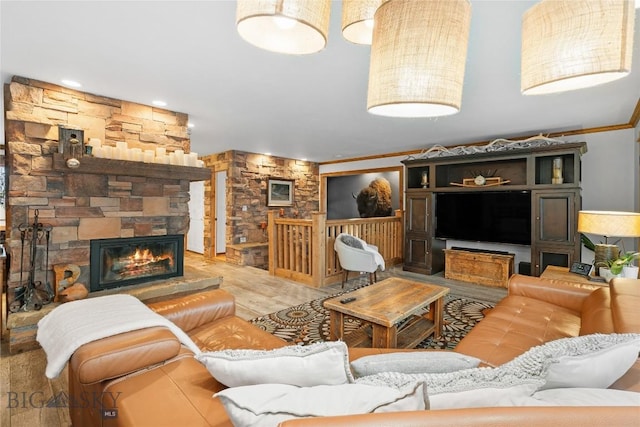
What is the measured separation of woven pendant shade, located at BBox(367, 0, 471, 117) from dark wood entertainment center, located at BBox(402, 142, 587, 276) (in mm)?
4358

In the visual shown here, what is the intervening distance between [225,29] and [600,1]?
6.29 ft

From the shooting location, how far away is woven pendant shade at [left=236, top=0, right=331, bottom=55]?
0.89m

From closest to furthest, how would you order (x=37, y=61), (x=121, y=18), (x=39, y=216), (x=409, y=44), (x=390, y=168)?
(x=409, y=44)
(x=121, y=18)
(x=37, y=61)
(x=39, y=216)
(x=390, y=168)

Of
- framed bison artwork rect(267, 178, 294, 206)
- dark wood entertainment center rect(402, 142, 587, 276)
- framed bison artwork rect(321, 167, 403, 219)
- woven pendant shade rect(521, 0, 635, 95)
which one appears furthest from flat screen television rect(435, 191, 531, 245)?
woven pendant shade rect(521, 0, 635, 95)

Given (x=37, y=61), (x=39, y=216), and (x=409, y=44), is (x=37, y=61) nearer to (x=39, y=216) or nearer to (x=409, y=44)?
(x=39, y=216)

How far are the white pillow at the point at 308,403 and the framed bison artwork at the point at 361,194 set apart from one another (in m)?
6.90

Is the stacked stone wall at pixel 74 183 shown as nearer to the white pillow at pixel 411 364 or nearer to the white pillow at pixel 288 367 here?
the white pillow at pixel 288 367

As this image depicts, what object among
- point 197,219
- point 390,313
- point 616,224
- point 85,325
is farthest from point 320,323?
point 197,219

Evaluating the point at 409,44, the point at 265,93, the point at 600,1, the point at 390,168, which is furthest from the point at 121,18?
the point at 390,168

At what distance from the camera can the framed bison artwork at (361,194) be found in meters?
8.10

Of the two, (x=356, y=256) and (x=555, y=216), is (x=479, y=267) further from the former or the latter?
(x=356, y=256)

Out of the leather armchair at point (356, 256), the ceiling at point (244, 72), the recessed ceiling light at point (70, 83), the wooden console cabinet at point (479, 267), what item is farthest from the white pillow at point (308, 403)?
the wooden console cabinet at point (479, 267)

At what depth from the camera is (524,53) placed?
891 millimetres

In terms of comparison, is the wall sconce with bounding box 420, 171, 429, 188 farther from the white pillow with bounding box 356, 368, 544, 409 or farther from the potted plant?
the white pillow with bounding box 356, 368, 544, 409
